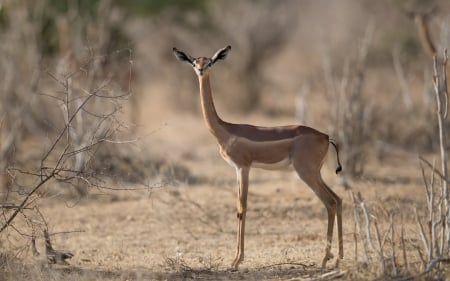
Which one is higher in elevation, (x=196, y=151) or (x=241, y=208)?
(x=196, y=151)

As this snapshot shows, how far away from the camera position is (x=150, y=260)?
770 cm

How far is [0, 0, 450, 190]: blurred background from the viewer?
A: 12.4m

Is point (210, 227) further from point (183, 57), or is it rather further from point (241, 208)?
point (183, 57)

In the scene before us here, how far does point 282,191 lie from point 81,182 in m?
2.57

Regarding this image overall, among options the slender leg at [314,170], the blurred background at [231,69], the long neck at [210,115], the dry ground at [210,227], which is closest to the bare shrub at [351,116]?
the blurred background at [231,69]

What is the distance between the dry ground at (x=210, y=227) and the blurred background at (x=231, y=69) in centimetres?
88

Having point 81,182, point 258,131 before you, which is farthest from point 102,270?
point 81,182

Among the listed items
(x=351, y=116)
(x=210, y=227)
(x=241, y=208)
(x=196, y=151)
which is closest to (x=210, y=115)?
(x=241, y=208)

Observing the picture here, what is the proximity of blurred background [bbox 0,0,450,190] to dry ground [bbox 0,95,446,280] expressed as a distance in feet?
2.89

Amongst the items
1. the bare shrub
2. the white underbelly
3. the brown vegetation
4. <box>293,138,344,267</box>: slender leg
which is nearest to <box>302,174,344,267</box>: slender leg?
<box>293,138,344,267</box>: slender leg

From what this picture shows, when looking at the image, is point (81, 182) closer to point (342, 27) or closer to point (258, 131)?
point (258, 131)

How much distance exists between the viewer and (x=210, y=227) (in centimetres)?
921

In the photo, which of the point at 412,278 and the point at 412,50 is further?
the point at 412,50

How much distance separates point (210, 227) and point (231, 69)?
1111 cm
